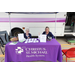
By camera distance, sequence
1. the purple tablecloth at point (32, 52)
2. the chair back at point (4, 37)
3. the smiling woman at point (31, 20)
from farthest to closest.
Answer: the smiling woman at point (31, 20)
the chair back at point (4, 37)
the purple tablecloth at point (32, 52)

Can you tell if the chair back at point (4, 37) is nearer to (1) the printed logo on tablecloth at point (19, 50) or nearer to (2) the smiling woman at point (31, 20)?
(2) the smiling woman at point (31, 20)

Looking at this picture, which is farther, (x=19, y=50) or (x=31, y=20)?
(x=31, y=20)

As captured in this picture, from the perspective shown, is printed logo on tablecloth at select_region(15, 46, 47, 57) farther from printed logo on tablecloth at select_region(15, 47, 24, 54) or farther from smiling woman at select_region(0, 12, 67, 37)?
smiling woman at select_region(0, 12, 67, 37)

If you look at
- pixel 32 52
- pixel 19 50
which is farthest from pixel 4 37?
pixel 32 52

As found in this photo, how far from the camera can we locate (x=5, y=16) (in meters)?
3.52

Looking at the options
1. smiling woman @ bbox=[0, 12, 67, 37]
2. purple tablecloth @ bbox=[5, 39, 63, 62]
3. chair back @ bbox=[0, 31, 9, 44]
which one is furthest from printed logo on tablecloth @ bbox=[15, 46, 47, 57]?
smiling woman @ bbox=[0, 12, 67, 37]

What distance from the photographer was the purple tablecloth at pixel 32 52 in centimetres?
160

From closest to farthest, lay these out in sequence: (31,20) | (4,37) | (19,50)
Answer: (19,50), (4,37), (31,20)

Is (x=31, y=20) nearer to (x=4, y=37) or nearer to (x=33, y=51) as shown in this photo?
(x=4, y=37)

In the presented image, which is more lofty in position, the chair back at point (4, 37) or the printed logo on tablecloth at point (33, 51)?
the chair back at point (4, 37)

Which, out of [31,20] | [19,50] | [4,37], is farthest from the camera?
[31,20]

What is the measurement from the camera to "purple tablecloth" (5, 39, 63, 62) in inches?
63.2

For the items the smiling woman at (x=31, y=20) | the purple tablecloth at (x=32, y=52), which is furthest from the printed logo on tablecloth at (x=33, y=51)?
the smiling woman at (x=31, y=20)

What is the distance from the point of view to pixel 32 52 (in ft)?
5.49
